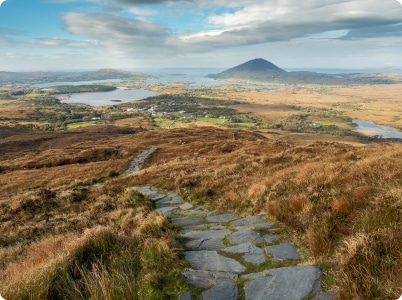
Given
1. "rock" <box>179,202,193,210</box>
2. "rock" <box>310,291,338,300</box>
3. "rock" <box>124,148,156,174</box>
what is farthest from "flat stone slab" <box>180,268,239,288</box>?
"rock" <box>124,148,156,174</box>

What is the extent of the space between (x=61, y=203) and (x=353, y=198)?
15.7 meters

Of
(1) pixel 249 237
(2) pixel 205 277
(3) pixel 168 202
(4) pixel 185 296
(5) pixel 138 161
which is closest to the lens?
(4) pixel 185 296

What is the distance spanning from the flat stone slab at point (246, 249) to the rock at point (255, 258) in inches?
6.2

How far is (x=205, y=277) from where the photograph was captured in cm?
518

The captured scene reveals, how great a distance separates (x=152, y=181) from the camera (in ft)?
70.6

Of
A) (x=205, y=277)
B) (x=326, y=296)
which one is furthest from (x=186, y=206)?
(x=326, y=296)

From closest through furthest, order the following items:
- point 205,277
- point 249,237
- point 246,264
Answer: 1. point 205,277
2. point 246,264
3. point 249,237

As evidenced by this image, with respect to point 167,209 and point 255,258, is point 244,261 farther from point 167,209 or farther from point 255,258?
point 167,209

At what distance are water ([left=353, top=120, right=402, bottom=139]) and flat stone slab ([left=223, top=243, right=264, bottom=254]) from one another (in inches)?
5960

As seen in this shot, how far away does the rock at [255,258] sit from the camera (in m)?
5.88

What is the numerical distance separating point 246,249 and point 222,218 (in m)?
3.84

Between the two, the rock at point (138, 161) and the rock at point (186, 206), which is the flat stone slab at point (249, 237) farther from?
the rock at point (138, 161)

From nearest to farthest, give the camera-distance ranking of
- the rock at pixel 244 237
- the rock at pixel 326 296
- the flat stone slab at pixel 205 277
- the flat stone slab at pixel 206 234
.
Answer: the rock at pixel 326 296 → the flat stone slab at pixel 205 277 → the rock at pixel 244 237 → the flat stone slab at pixel 206 234

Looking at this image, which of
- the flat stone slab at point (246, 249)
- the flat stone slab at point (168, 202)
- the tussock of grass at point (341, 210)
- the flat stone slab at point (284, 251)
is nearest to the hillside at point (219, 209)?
the tussock of grass at point (341, 210)
